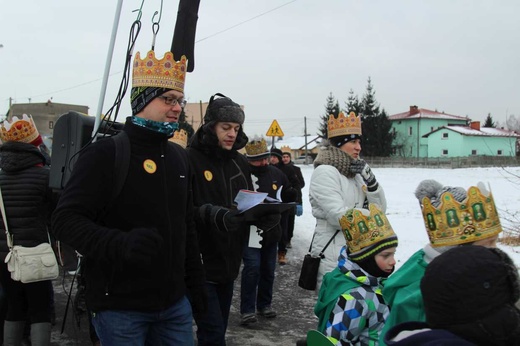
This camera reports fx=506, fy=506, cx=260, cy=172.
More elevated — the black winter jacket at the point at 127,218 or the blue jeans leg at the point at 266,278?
the black winter jacket at the point at 127,218

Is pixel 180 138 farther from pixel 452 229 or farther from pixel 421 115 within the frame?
pixel 421 115

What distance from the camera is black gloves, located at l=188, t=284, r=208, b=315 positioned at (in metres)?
2.99

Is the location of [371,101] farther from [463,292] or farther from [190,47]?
[463,292]

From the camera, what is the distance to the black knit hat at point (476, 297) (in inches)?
60.5

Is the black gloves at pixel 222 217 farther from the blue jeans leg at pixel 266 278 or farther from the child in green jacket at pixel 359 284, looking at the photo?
the blue jeans leg at pixel 266 278

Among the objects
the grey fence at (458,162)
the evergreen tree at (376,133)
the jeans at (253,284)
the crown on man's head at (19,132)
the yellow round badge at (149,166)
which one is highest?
the evergreen tree at (376,133)

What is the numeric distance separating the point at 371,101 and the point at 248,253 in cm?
5651

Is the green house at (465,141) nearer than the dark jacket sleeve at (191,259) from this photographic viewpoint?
No

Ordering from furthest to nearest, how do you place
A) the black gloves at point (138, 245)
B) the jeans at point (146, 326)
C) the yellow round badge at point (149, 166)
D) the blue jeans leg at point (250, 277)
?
the blue jeans leg at point (250, 277) → the yellow round badge at point (149, 166) → the jeans at point (146, 326) → the black gloves at point (138, 245)

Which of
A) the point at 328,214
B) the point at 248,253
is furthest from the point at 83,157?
the point at 248,253

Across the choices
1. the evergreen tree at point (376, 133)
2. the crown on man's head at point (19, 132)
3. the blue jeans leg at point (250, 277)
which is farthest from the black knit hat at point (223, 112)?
the evergreen tree at point (376, 133)

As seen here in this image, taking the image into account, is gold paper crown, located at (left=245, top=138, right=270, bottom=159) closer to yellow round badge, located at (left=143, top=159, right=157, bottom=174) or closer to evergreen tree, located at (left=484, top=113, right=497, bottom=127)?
yellow round badge, located at (left=143, top=159, right=157, bottom=174)

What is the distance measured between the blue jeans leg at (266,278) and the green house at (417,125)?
70965mm

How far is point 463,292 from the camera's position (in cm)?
155
